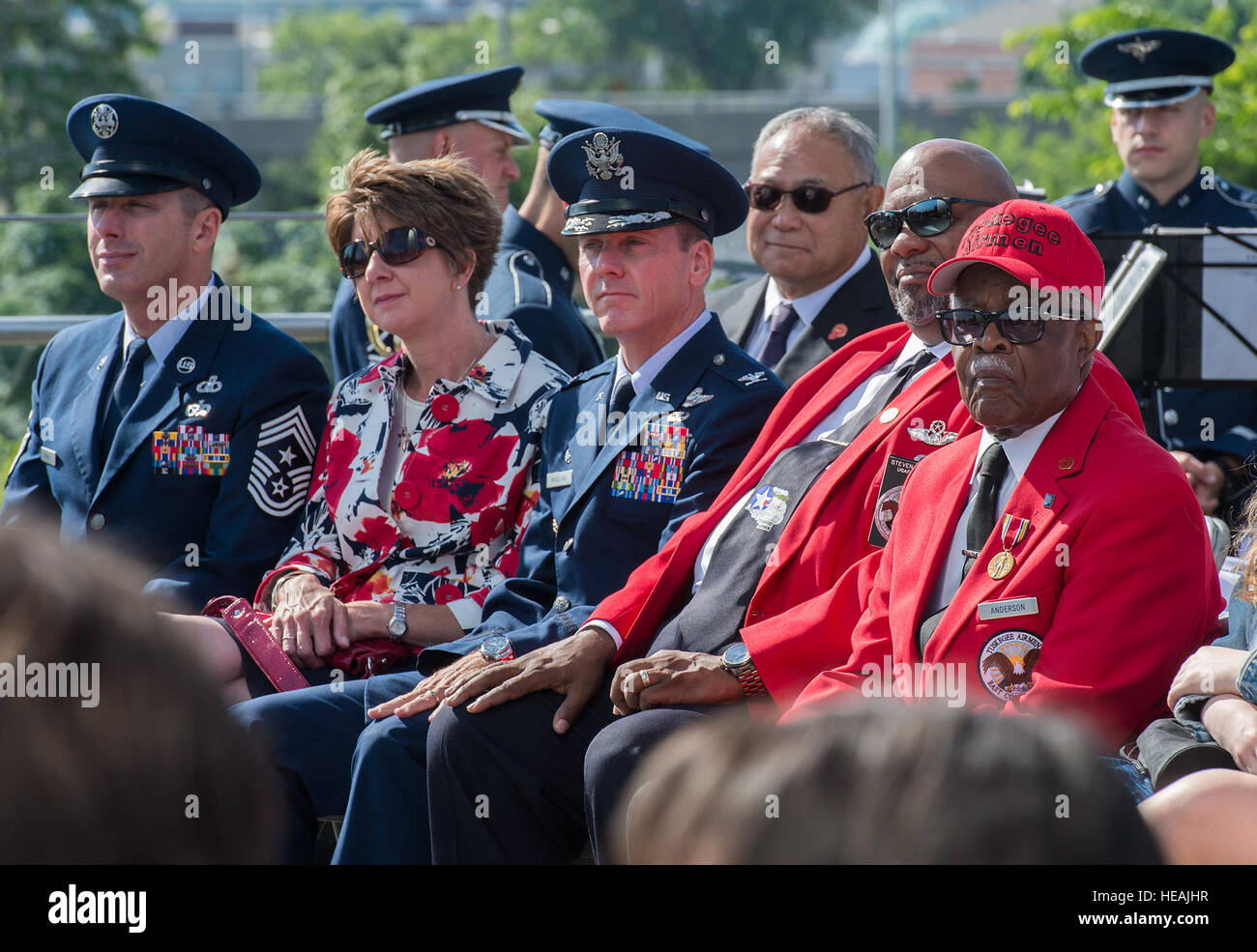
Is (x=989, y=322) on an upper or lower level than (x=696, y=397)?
upper

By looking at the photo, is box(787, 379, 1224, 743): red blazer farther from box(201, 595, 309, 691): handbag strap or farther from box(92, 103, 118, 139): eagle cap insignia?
box(92, 103, 118, 139): eagle cap insignia

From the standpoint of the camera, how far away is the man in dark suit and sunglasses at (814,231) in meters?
4.57

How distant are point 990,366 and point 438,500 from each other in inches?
59.1

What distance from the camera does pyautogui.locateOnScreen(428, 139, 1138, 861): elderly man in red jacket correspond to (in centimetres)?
309

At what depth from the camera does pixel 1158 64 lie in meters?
5.87

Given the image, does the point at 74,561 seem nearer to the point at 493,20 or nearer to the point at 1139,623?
the point at 1139,623

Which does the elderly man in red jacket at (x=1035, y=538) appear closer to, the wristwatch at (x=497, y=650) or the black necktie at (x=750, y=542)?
the black necktie at (x=750, y=542)

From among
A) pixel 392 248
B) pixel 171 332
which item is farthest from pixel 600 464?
pixel 171 332

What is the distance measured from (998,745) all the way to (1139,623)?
158 cm

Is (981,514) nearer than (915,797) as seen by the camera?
No

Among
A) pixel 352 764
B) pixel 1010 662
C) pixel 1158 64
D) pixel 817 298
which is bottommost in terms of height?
pixel 352 764

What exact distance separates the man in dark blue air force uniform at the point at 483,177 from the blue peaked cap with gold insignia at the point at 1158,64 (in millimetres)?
2292

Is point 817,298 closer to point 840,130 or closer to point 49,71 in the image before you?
point 840,130

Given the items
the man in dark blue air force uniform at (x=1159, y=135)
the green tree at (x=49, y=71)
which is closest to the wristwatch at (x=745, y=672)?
the man in dark blue air force uniform at (x=1159, y=135)
